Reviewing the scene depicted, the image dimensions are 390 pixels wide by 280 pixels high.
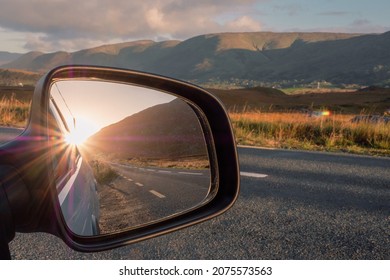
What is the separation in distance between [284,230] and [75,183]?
2.71m

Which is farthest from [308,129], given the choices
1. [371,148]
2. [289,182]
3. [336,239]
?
[336,239]

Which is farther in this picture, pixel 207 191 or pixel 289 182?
pixel 289 182

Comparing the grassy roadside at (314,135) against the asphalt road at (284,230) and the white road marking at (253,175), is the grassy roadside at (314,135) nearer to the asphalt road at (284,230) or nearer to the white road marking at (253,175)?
the white road marking at (253,175)

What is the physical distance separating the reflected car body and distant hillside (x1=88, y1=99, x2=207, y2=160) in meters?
0.09

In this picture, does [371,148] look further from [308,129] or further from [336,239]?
[336,239]

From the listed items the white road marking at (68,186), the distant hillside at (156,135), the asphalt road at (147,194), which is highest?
the distant hillside at (156,135)

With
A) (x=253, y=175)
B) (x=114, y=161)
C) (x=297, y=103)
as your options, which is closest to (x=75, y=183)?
(x=114, y=161)

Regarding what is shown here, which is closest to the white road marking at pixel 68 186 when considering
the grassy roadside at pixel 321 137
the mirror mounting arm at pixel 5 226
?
the mirror mounting arm at pixel 5 226

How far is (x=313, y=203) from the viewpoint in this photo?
15.4 ft

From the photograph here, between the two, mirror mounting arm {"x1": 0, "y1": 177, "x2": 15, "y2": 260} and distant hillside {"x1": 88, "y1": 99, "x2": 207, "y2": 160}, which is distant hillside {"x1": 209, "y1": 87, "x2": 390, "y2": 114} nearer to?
distant hillside {"x1": 88, "y1": 99, "x2": 207, "y2": 160}

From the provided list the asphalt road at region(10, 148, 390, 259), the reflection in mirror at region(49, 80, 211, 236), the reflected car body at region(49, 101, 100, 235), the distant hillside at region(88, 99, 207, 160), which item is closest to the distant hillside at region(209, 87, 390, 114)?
the asphalt road at region(10, 148, 390, 259)

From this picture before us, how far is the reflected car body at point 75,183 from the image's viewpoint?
1311 mm
